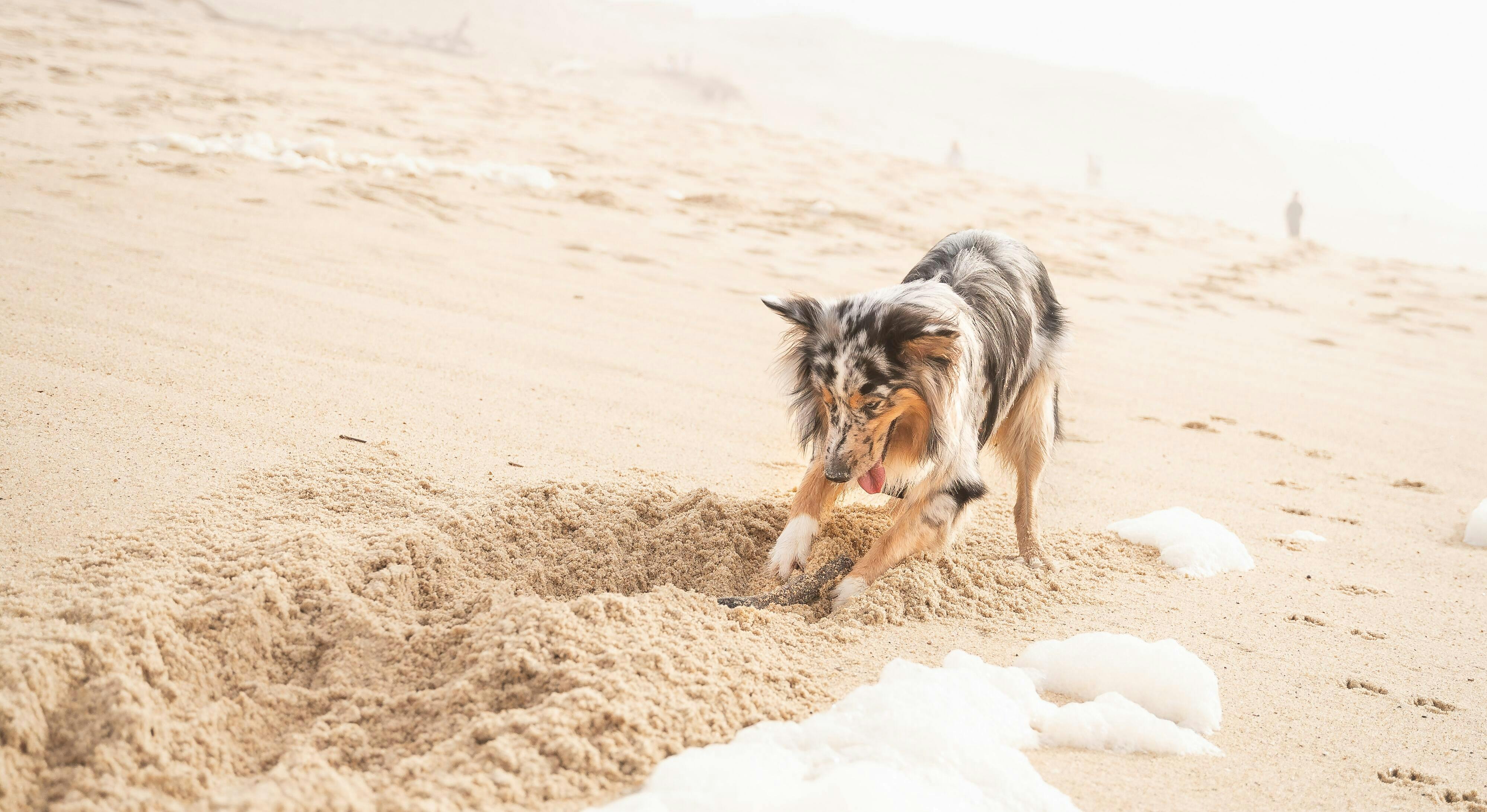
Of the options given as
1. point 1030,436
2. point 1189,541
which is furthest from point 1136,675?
point 1030,436

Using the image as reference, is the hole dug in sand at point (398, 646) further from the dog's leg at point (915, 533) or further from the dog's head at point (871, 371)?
the dog's head at point (871, 371)

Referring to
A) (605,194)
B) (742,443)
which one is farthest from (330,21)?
(742,443)

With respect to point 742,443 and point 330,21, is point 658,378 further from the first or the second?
point 330,21

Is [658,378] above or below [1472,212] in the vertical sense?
below

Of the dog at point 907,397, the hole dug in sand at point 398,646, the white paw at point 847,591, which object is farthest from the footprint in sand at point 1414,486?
the white paw at point 847,591

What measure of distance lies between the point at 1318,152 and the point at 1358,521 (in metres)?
82.6

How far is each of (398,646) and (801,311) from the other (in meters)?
1.59

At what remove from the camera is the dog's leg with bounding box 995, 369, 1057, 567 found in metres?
3.65

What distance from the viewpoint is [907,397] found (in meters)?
2.98

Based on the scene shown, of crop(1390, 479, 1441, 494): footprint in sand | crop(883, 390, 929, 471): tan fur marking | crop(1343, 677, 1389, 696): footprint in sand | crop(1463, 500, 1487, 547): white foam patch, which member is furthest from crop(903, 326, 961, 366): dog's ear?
crop(1390, 479, 1441, 494): footprint in sand

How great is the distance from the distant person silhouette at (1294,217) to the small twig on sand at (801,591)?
18790 mm

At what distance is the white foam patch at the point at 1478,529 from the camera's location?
3.92 metres

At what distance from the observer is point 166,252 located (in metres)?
5.13

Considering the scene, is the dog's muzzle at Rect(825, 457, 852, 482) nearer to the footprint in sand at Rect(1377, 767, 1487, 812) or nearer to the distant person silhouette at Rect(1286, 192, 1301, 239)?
the footprint in sand at Rect(1377, 767, 1487, 812)
